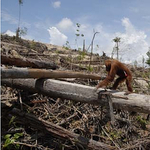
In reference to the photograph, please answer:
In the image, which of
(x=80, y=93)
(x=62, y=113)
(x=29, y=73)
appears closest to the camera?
(x=29, y=73)

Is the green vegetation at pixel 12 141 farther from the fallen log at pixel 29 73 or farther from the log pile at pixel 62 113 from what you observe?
the fallen log at pixel 29 73

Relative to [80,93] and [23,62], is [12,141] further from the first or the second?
[23,62]

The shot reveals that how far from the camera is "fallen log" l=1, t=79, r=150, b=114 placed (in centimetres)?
379

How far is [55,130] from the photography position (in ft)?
13.9

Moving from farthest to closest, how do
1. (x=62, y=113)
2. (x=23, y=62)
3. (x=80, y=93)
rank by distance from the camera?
(x=62, y=113), (x=23, y=62), (x=80, y=93)

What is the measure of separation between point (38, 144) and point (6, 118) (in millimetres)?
915

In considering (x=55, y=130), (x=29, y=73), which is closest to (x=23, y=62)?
(x=29, y=73)

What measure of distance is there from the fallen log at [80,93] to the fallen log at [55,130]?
1.92ft

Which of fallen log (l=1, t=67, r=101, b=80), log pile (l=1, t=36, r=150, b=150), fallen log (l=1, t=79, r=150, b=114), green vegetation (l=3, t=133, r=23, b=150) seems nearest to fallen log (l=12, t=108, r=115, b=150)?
log pile (l=1, t=36, r=150, b=150)

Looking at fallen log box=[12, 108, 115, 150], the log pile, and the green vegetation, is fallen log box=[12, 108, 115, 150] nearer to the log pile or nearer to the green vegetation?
the log pile

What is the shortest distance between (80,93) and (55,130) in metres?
0.88

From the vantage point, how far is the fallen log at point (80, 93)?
3.79 metres

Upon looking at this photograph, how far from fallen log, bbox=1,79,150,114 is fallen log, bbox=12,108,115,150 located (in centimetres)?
58

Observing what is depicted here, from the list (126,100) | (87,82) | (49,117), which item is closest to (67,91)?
(49,117)
